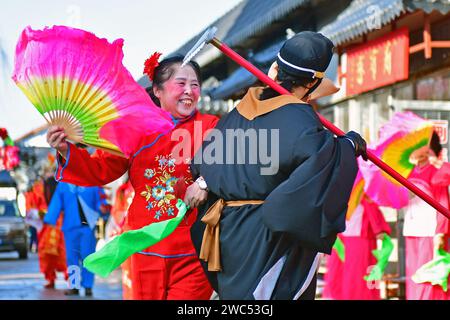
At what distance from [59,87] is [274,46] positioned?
10.3 metres

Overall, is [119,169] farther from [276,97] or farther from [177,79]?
[276,97]

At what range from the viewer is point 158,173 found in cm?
489

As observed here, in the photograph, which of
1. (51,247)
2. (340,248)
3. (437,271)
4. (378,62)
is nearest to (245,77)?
(51,247)

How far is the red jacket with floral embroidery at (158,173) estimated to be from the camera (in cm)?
480

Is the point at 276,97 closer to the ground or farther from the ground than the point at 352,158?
farther from the ground

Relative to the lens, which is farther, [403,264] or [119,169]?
[403,264]

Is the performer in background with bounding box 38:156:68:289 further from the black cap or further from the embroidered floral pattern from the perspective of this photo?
the black cap

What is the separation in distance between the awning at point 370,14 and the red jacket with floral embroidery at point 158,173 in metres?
4.27

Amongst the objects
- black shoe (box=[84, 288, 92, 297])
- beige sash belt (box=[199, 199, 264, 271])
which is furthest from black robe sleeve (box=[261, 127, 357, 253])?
black shoe (box=[84, 288, 92, 297])

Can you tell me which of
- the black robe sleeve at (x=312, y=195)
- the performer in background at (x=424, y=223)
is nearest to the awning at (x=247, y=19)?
the performer in background at (x=424, y=223)

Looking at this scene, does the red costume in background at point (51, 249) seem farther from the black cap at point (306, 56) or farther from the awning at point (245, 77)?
the black cap at point (306, 56)

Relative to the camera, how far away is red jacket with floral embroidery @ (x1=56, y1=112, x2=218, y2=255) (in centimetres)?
480
